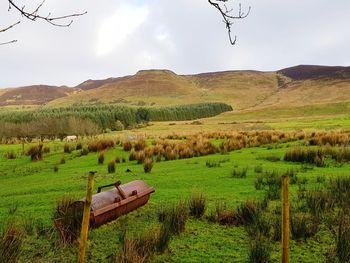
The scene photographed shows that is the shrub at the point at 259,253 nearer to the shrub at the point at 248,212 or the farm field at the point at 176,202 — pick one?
the farm field at the point at 176,202

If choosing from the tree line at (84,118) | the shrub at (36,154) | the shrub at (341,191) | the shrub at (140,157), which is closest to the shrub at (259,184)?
the shrub at (341,191)

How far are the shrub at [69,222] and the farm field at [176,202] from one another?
0.16m

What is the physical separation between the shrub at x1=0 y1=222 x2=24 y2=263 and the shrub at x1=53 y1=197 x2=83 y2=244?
658mm

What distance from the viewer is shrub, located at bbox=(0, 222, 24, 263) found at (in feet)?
19.3

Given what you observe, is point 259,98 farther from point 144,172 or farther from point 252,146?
point 144,172

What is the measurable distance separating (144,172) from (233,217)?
28.1ft

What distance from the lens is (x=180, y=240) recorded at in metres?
7.72

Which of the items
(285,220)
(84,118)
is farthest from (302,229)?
(84,118)

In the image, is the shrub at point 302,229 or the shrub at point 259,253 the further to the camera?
the shrub at point 302,229

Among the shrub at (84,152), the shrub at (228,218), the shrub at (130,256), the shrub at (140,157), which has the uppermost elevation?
the shrub at (130,256)

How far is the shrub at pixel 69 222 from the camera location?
Answer: 729cm

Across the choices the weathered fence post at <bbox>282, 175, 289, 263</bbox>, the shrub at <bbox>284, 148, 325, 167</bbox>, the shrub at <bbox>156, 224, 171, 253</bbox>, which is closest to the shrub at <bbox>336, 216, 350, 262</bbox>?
the weathered fence post at <bbox>282, 175, 289, 263</bbox>

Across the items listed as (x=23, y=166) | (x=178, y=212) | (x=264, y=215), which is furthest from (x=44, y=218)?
(x=23, y=166)

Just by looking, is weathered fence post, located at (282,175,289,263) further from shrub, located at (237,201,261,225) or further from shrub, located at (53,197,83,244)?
shrub, located at (53,197,83,244)
